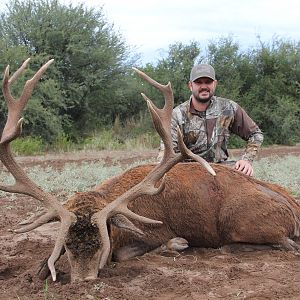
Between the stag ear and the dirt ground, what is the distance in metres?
0.37

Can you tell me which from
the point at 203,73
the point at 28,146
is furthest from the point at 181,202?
the point at 28,146

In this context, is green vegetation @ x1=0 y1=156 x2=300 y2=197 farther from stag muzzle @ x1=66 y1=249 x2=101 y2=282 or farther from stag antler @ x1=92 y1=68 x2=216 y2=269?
stag muzzle @ x1=66 y1=249 x2=101 y2=282

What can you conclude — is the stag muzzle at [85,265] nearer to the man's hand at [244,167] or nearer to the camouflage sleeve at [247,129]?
the man's hand at [244,167]

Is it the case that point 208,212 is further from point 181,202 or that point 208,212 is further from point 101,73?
point 101,73

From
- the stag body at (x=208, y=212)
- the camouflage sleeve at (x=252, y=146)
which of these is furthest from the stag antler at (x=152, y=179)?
the camouflage sleeve at (x=252, y=146)

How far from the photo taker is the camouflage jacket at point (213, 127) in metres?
7.72

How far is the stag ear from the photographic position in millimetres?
5274

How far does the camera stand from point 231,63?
3309cm

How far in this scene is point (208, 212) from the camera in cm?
625

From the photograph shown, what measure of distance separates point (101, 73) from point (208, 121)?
2181 centimetres

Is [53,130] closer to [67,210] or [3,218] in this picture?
[3,218]

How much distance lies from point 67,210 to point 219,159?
3.08 metres

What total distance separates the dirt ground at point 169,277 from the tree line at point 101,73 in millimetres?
18798

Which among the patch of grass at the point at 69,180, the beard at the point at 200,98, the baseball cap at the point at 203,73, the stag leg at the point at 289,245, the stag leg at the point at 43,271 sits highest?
the baseball cap at the point at 203,73
